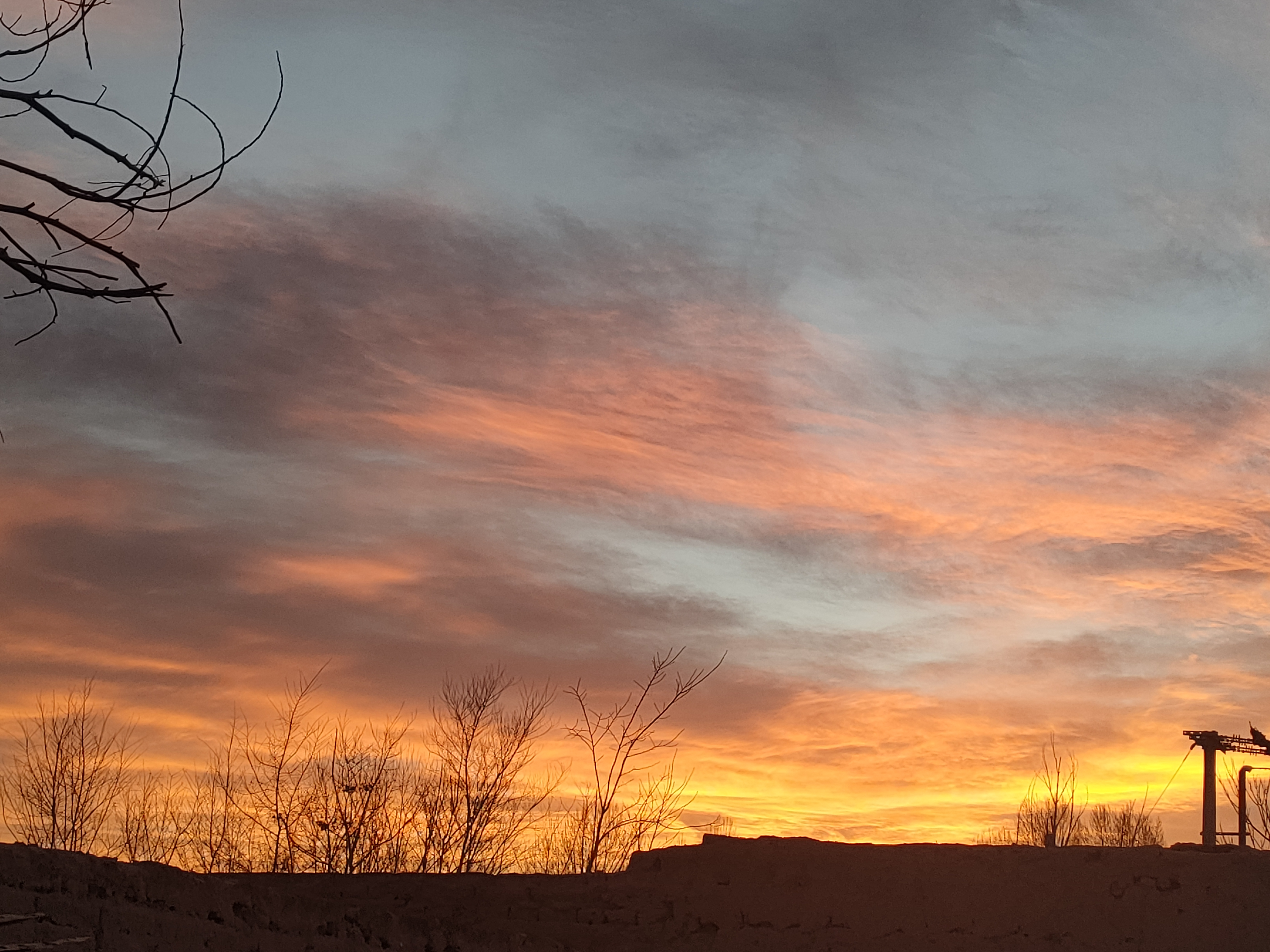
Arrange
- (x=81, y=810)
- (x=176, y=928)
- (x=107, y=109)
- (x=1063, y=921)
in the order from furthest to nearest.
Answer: (x=81, y=810) → (x=1063, y=921) → (x=176, y=928) → (x=107, y=109)

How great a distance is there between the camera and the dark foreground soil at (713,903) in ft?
35.9

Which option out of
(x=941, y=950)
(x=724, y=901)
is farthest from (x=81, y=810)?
(x=941, y=950)

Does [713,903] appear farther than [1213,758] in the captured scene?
No

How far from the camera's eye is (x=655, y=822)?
21312mm

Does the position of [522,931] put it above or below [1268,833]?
below

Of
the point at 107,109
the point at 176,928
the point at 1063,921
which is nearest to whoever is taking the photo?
the point at 107,109

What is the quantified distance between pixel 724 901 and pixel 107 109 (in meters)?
10.5

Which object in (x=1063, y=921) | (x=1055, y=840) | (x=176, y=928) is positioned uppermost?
(x=1055, y=840)

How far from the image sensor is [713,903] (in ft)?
42.3

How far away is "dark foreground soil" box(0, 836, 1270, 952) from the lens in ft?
35.9

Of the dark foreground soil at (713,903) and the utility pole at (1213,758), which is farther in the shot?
the utility pole at (1213,758)

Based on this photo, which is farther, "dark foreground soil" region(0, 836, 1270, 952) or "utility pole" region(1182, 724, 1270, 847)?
"utility pole" region(1182, 724, 1270, 847)

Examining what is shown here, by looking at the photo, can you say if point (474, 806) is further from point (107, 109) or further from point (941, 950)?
point (107, 109)

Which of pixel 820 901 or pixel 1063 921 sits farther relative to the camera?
pixel 820 901
